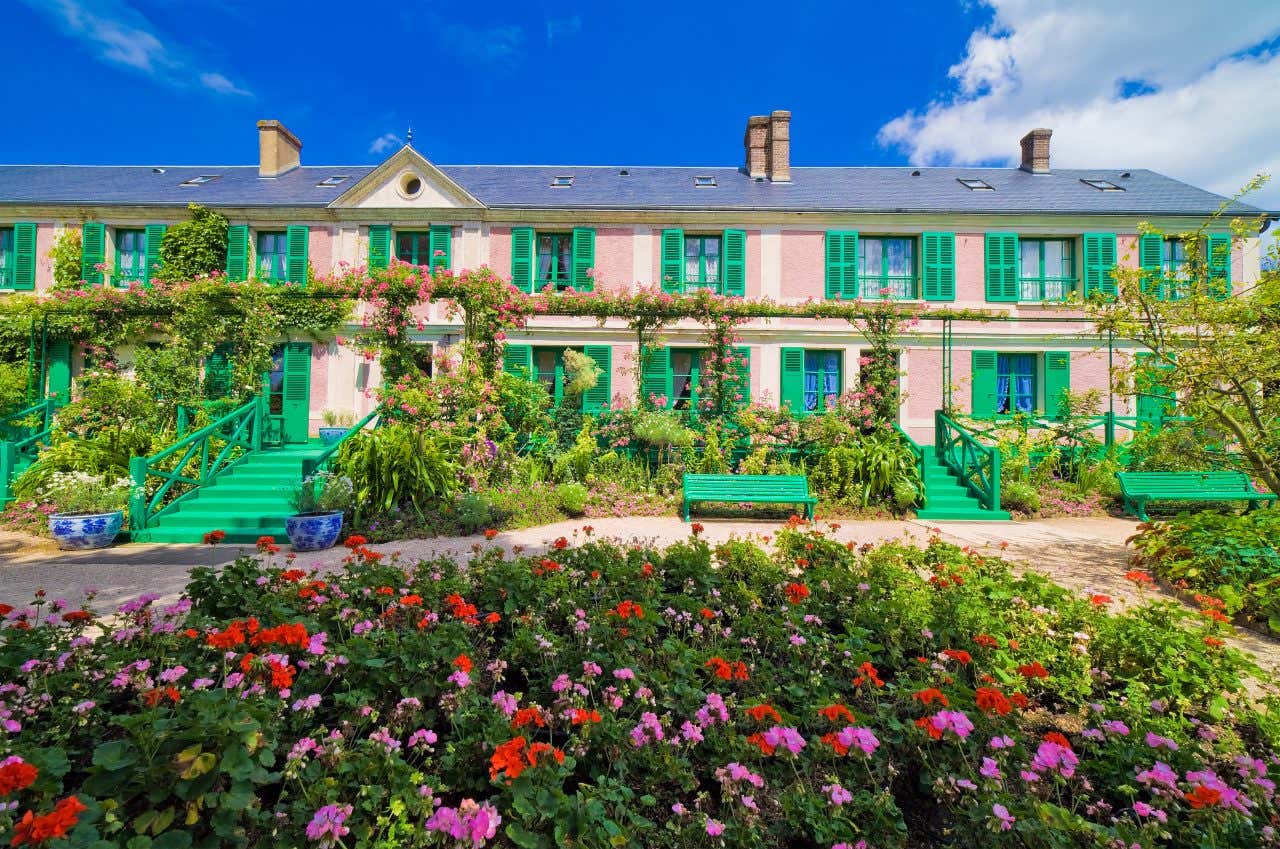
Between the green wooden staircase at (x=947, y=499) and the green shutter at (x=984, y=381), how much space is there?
15.9ft

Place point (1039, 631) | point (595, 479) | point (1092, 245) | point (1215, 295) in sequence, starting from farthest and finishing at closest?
point (1092, 245) < point (595, 479) < point (1215, 295) < point (1039, 631)

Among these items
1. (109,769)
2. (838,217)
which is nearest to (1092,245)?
(838,217)

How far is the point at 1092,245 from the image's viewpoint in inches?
502

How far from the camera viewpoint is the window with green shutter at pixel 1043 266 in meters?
13.1

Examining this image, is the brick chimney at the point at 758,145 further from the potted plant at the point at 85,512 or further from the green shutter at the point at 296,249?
the potted plant at the point at 85,512

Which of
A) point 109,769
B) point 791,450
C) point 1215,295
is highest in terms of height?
point 1215,295

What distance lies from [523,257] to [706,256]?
171 inches

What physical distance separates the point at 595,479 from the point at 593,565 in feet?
16.0

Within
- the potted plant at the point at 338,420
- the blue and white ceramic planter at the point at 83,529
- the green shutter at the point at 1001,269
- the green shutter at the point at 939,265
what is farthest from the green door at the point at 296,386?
the green shutter at the point at 1001,269

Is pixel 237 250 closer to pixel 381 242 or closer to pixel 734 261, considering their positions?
pixel 381 242

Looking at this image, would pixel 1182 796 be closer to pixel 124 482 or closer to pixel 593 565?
pixel 593 565

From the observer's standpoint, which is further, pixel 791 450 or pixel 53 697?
pixel 791 450

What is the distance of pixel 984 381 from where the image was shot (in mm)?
12750

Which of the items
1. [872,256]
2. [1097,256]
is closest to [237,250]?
[872,256]
